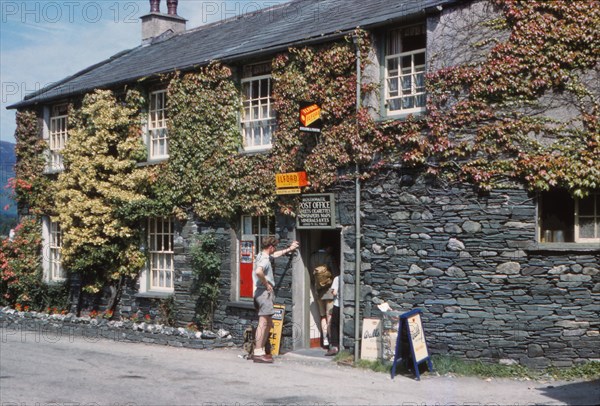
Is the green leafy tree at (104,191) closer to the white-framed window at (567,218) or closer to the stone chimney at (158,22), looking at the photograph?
the stone chimney at (158,22)

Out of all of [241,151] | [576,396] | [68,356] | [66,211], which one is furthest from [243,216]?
[576,396]

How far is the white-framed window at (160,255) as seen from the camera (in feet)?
57.8

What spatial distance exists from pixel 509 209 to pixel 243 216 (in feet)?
19.5

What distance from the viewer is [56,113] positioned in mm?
21047

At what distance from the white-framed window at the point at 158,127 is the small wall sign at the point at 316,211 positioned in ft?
16.0

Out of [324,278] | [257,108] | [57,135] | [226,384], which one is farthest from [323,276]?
[57,135]

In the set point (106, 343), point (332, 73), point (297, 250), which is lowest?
point (106, 343)

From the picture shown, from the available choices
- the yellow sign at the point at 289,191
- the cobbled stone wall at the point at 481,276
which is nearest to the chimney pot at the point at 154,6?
the yellow sign at the point at 289,191

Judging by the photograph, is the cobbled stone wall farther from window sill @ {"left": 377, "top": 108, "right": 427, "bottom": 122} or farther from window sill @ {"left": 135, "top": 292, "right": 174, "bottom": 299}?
window sill @ {"left": 135, "top": 292, "right": 174, "bottom": 299}

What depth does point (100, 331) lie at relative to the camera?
53.2 ft

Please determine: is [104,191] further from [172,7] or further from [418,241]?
[172,7]

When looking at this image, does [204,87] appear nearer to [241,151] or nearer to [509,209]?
[241,151]

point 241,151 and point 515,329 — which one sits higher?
point 241,151

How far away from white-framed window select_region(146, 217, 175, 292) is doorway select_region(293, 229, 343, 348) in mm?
4256
